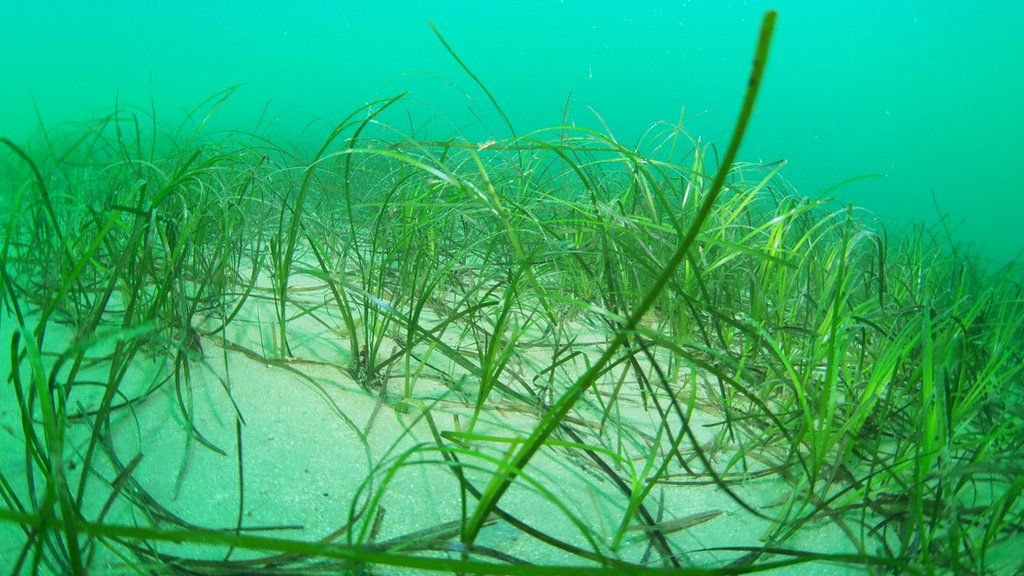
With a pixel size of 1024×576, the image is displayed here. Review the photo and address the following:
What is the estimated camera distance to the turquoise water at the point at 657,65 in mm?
28625

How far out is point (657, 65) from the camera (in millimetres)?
54250

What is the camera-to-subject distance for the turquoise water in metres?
28.6

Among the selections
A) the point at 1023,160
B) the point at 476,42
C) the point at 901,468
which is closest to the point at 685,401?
the point at 901,468

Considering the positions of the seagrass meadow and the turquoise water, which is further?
the turquoise water

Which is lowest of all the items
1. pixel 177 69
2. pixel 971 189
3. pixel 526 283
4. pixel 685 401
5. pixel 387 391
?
pixel 387 391

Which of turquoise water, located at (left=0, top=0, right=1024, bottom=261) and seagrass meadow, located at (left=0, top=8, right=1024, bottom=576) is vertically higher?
turquoise water, located at (left=0, top=0, right=1024, bottom=261)

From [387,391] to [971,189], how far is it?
172 feet

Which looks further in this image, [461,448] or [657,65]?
[657,65]

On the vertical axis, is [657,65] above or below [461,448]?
above

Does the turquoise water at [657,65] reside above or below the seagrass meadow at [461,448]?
above

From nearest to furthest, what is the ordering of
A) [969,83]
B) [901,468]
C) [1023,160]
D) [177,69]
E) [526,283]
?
[901,468] → [526,283] → [177,69] → [1023,160] → [969,83]

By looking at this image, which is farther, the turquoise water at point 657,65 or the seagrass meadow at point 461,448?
the turquoise water at point 657,65

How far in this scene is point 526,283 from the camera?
4.50 feet

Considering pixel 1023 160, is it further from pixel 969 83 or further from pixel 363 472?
pixel 363 472
